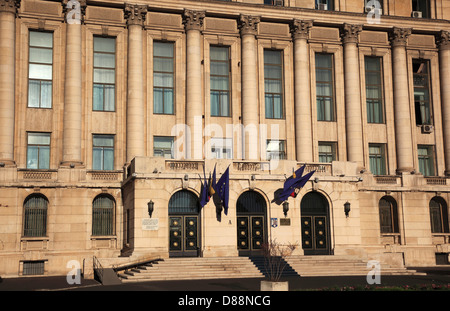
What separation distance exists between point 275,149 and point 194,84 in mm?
8677

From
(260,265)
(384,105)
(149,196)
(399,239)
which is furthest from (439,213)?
(149,196)

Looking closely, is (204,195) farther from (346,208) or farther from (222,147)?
(346,208)

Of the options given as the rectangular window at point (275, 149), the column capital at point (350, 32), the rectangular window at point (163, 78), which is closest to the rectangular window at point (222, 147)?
the rectangular window at point (275, 149)

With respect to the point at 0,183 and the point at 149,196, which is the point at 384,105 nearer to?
the point at 149,196

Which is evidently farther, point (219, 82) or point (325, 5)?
point (325, 5)

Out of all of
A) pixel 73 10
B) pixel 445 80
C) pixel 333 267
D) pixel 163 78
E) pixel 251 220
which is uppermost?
pixel 73 10

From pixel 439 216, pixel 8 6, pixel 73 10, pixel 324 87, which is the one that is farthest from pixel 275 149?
pixel 8 6

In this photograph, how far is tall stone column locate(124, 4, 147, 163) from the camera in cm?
4753

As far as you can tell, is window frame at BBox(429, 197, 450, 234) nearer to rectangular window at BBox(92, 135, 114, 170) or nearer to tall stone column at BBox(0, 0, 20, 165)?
rectangular window at BBox(92, 135, 114, 170)

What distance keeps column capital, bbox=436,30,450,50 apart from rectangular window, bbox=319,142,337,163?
1411 cm

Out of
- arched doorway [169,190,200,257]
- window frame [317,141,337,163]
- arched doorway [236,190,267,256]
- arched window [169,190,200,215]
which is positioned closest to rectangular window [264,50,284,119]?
window frame [317,141,337,163]

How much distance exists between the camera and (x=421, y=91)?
55.8 meters

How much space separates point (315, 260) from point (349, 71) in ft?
63.2
